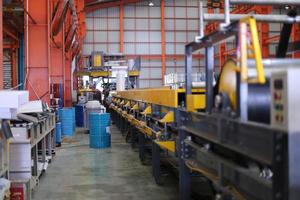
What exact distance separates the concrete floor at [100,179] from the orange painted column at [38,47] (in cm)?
178

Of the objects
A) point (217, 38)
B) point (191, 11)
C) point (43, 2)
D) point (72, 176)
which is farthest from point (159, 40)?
point (217, 38)

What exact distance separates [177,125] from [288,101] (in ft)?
8.95

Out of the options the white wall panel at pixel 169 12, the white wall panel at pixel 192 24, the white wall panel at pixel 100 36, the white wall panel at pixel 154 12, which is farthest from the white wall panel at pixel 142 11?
the white wall panel at pixel 192 24

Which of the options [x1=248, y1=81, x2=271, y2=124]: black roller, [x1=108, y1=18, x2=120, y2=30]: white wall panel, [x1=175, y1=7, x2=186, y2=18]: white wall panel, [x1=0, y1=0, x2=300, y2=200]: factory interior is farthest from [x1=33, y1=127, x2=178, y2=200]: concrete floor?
[x1=175, y1=7, x2=186, y2=18]: white wall panel

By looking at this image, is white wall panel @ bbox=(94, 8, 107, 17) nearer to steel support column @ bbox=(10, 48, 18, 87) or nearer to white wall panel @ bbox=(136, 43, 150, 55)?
white wall panel @ bbox=(136, 43, 150, 55)

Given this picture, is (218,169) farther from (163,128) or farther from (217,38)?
(163,128)

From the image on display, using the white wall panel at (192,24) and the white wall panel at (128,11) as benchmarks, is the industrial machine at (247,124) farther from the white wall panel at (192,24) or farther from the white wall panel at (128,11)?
the white wall panel at (192,24)

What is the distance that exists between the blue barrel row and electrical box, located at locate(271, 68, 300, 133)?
8932 mm

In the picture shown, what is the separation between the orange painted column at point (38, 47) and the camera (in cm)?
994

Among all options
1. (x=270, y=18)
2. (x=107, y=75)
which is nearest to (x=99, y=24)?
(x=107, y=75)

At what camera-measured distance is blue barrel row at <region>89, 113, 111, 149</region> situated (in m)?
10.7

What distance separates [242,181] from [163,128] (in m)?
3.54

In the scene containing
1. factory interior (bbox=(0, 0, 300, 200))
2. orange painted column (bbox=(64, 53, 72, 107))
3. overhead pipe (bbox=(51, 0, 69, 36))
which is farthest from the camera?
orange painted column (bbox=(64, 53, 72, 107))

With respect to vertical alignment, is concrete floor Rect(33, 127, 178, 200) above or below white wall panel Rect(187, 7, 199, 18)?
below
